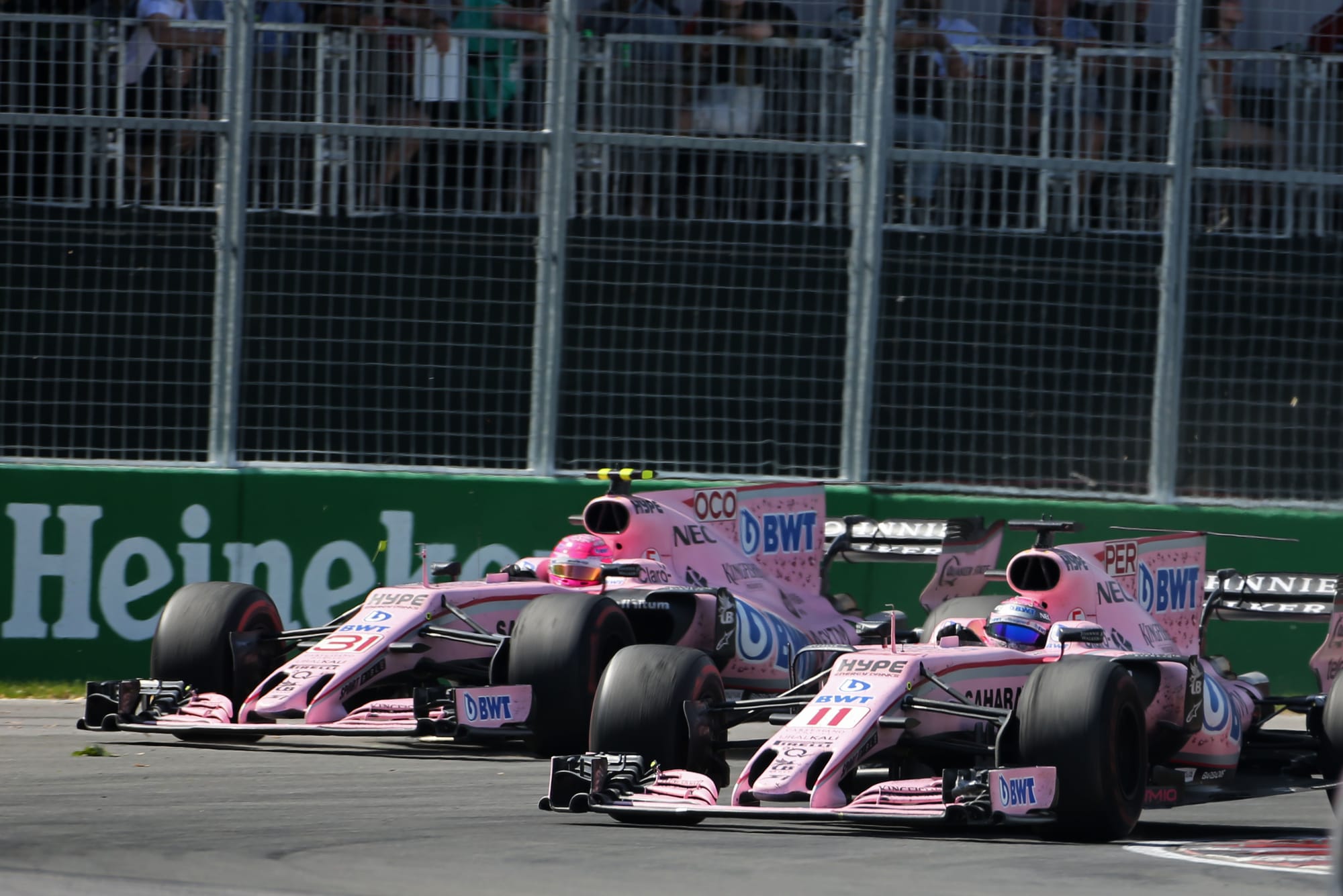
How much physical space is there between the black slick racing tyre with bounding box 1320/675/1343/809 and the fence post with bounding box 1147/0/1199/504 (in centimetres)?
413

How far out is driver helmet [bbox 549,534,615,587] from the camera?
33.2ft

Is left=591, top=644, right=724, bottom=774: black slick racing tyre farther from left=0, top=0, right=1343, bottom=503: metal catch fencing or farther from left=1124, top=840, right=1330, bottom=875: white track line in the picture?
left=0, top=0, right=1343, bottom=503: metal catch fencing

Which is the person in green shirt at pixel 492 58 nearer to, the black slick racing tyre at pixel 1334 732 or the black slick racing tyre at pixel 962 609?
the black slick racing tyre at pixel 962 609

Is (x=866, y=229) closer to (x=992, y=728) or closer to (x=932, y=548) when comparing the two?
(x=932, y=548)

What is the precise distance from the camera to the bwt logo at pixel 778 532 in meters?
11.1

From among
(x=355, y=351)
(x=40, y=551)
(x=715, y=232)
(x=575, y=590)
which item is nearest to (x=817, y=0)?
(x=715, y=232)

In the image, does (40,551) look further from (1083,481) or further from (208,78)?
(1083,481)

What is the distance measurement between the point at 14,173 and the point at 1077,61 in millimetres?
6616

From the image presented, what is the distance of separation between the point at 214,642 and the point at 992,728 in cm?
412

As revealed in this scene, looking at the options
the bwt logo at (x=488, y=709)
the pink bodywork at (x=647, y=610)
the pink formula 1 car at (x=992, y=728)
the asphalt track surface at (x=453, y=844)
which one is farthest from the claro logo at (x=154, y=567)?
the pink formula 1 car at (x=992, y=728)

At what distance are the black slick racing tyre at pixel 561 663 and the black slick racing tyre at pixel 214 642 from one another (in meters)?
1.56

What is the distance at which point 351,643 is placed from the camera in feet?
30.9

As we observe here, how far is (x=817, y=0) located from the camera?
1255cm

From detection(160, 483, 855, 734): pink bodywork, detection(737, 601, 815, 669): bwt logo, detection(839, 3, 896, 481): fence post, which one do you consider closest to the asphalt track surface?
detection(160, 483, 855, 734): pink bodywork
